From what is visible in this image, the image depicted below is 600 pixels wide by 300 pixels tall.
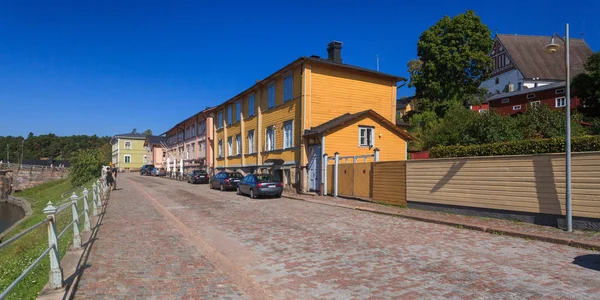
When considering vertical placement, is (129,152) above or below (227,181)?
above

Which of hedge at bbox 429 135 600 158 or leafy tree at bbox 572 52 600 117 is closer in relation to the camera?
hedge at bbox 429 135 600 158

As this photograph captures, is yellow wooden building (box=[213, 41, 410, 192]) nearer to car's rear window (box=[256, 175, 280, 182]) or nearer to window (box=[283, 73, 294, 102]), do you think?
window (box=[283, 73, 294, 102])

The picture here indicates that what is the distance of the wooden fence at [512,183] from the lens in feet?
30.3

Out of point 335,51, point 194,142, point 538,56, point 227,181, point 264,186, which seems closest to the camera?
point 264,186

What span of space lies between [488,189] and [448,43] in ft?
97.3

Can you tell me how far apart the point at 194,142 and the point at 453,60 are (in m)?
32.1

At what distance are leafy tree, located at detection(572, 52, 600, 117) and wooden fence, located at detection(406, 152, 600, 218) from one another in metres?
29.5

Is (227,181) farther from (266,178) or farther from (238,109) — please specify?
(238,109)

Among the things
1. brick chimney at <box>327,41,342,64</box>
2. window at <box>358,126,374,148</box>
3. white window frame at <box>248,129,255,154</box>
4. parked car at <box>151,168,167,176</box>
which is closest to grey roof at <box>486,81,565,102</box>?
brick chimney at <box>327,41,342,64</box>

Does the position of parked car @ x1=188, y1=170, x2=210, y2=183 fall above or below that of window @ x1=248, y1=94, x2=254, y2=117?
below

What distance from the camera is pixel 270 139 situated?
2819cm

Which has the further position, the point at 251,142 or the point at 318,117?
the point at 251,142

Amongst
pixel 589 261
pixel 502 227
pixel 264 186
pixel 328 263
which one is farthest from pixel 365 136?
pixel 328 263

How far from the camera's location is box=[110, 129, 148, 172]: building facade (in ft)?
274
